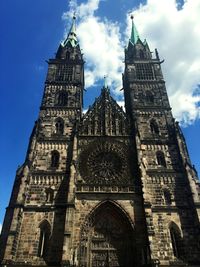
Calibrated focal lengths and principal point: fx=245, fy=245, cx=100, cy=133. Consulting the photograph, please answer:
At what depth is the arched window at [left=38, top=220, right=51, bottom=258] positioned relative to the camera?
1708 cm

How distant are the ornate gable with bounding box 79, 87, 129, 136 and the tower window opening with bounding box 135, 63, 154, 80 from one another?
5361 millimetres

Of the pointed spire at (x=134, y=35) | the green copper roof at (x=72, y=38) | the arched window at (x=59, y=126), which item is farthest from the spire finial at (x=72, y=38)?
the arched window at (x=59, y=126)

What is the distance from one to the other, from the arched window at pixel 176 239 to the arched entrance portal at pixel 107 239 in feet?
9.70

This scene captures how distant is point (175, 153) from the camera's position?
2223 centimetres

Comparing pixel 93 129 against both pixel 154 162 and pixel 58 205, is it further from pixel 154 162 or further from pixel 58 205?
pixel 58 205

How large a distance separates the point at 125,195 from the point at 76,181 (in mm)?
4121

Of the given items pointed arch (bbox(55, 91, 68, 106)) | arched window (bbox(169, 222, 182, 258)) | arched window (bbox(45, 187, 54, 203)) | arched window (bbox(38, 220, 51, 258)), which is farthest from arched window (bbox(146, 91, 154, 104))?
arched window (bbox(38, 220, 51, 258))

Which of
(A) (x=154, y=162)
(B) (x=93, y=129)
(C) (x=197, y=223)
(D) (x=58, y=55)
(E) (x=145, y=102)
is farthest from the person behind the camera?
(D) (x=58, y=55)

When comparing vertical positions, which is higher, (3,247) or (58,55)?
(58,55)

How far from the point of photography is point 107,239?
18062 millimetres

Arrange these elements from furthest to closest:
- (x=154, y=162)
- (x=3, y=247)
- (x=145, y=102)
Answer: (x=145, y=102), (x=154, y=162), (x=3, y=247)

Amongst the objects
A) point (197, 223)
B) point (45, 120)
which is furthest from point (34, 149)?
point (197, 223)

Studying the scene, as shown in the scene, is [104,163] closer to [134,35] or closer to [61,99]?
[61,99]

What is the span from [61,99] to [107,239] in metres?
15.4
